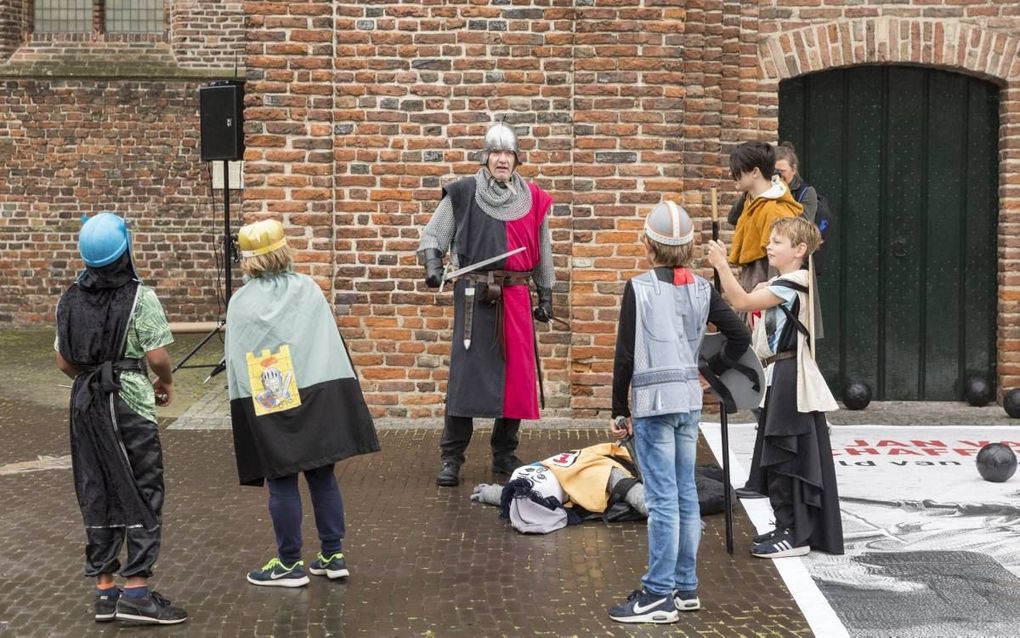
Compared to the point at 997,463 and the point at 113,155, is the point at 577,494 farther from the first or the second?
the point at 113,155

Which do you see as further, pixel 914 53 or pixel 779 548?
pixel 914 53

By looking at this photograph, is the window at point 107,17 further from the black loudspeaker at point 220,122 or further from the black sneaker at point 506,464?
the black sneaker at point 506,464

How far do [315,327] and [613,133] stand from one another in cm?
453

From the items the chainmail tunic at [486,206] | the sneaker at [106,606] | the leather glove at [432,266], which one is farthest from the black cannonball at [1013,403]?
the sneaker at [106,606]

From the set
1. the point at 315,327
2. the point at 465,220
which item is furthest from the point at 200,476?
the point at 315,327

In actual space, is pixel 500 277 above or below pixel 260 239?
below

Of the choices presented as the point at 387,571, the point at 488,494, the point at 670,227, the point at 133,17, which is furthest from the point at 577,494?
the point at 133,17

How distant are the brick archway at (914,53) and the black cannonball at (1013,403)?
105cm

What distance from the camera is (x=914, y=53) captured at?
31.9 ft

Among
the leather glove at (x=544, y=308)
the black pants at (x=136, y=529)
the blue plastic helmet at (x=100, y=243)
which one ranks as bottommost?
the black pants at (x=136, y=529)

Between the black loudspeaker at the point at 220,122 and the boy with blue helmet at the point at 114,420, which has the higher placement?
the black loudspeaker at the point at 220,122

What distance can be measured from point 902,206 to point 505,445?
4.16 meters

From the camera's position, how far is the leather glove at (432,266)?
745cm

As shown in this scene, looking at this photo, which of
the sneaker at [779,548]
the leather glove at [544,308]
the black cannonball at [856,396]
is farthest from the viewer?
the black cannonball at [856,396]
